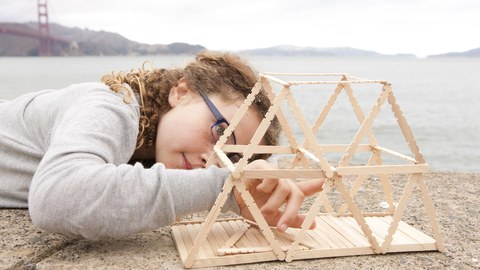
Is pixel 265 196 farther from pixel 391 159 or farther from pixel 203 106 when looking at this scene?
pixel 391 159

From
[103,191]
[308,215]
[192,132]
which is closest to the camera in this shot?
[103,191]

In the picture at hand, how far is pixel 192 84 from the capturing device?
2.45 m

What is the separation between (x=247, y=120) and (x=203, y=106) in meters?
0.19

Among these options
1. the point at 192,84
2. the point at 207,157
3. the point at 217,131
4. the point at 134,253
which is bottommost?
the point at 134,253

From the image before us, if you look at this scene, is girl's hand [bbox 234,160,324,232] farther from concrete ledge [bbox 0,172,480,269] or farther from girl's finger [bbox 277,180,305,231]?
concrete ledge [bbox 0,172,480,269]

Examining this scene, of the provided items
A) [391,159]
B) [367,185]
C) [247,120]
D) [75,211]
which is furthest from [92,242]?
[391,159]

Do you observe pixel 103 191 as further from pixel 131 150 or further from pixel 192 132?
pixel 192 132

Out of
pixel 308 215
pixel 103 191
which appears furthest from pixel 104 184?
pixel 308 215

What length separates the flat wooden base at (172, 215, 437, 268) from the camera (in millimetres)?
1872

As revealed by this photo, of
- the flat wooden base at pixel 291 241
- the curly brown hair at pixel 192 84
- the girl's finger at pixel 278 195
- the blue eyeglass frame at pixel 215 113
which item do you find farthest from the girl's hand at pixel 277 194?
the curly brown hair at pixel 192 84

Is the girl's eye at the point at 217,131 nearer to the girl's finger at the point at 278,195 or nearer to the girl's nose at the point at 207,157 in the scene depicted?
the girl's nose at the point at 207,157

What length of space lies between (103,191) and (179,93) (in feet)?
2.73

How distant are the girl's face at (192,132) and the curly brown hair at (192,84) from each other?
0.19ft

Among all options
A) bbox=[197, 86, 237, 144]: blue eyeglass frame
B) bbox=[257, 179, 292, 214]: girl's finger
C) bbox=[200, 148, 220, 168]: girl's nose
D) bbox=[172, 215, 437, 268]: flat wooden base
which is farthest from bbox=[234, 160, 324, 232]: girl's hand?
bbox=[197, 86, 237, 144]: blue eyeglass frame
